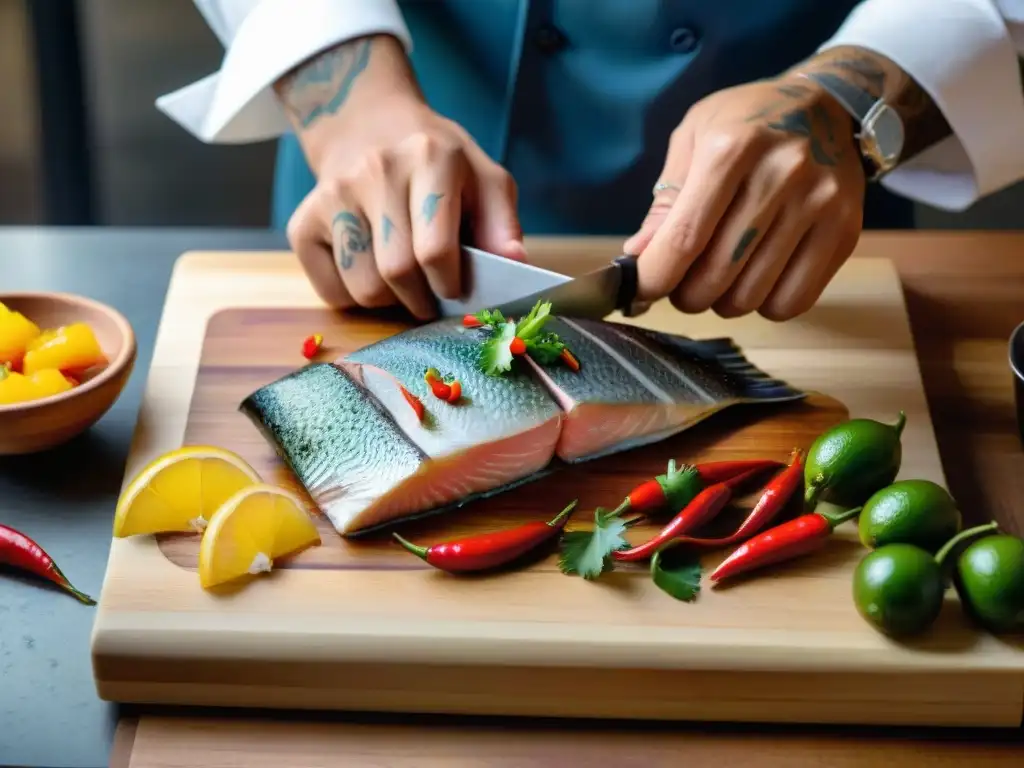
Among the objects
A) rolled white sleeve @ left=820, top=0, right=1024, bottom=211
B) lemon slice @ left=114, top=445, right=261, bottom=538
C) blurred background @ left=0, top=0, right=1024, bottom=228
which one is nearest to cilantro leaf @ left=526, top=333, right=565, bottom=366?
lemon slice @ left=114, top=445, right=261, bottom=538

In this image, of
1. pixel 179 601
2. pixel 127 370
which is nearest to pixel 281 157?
pixel 127 370

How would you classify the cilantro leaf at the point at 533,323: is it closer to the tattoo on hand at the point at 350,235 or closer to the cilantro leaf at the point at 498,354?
the cilantro leaf at the point at 498,354

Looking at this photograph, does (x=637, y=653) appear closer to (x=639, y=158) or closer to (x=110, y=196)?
(x=639, y=158)

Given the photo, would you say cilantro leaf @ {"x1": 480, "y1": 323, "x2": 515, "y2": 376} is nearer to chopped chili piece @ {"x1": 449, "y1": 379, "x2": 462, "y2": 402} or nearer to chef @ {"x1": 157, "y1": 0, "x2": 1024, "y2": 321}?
chopped chili piece @ {"x1": 449, "y1": 379, "x2": 462, "y2": 402}

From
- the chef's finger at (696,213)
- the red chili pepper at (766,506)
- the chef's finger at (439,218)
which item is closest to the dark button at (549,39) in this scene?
the chef's finger at (439,218)

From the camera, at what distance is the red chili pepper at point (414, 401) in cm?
164

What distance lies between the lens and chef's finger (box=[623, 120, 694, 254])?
72.6 inches

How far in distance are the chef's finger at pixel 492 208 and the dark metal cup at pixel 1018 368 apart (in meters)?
0.77

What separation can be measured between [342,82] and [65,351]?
729mm

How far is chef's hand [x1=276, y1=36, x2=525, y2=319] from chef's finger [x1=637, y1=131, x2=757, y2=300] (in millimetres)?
232

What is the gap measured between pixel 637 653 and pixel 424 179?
86 centimetres

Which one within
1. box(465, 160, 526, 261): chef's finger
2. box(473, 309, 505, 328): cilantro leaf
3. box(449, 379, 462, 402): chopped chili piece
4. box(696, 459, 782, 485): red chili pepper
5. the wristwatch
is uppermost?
the wristwatch

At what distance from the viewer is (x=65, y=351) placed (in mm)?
1692

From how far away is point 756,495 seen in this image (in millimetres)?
1655
